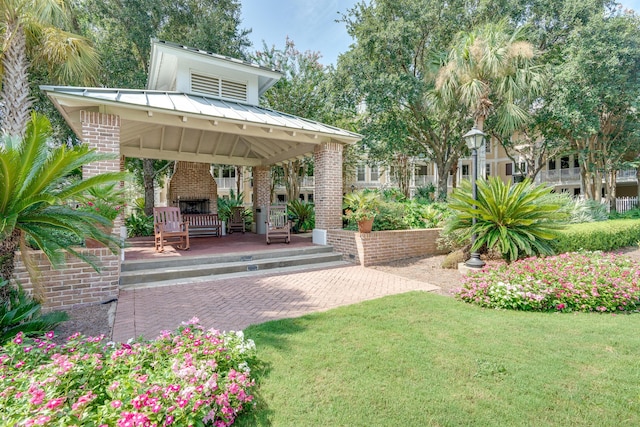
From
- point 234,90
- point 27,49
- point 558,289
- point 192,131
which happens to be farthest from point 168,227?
point 558,289

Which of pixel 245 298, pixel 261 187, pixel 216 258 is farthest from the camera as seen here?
pixel 261 187

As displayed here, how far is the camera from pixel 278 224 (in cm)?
962

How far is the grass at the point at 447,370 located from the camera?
229 cm

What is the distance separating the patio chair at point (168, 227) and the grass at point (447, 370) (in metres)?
5.17

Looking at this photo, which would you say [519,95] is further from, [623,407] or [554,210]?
[623,407]

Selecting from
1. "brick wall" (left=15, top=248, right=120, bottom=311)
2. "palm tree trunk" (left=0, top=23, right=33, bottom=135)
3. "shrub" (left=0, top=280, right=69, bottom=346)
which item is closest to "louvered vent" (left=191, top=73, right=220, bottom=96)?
"palm tree trunk" (left=0, top=23, right=33, bottom=135)

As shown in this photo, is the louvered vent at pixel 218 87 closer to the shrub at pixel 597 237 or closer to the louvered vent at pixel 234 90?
the louvered vent at pixel 234 90

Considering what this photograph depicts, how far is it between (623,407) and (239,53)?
57.3ft

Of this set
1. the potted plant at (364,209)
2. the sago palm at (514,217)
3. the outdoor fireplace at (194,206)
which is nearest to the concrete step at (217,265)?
the potted plant at (364,209)

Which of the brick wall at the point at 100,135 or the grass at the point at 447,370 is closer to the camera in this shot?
the grass at the point at 447,370

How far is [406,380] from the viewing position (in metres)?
2.70

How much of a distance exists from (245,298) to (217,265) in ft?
6.51

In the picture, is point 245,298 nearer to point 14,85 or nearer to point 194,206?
point 14,85

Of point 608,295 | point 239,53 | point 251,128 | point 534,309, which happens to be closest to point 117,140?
point 251,128
